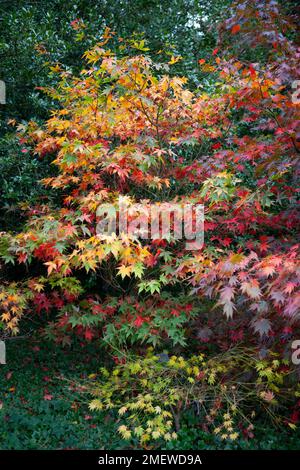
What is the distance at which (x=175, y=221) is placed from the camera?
4.51 meters

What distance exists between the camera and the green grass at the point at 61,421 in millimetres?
3988

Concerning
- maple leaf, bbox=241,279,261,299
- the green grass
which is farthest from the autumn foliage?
the green grass

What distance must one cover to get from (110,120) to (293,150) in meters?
1.78

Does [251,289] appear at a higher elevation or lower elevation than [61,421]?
higher

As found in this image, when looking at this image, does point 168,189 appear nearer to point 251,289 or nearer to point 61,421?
point 251,289

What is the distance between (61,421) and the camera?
4227mm

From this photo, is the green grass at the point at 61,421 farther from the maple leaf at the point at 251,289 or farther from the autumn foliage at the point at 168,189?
the maple leaf at the point at 251,289

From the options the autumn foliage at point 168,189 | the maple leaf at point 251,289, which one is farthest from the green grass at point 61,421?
the maple leaf at point 251,289

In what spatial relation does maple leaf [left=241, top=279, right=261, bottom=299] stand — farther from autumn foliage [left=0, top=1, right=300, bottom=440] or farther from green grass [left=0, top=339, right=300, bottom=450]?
green grass [left=0, top=339, right=300, bottom=450]

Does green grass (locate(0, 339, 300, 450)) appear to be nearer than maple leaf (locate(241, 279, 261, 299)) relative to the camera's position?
No

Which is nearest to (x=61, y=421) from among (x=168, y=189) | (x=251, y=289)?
(x=251, y=289)

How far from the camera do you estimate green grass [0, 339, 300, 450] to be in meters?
3.99

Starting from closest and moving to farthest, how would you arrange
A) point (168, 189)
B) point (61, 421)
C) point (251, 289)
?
point (251, 289), point (61, 421), point (168, 189)
